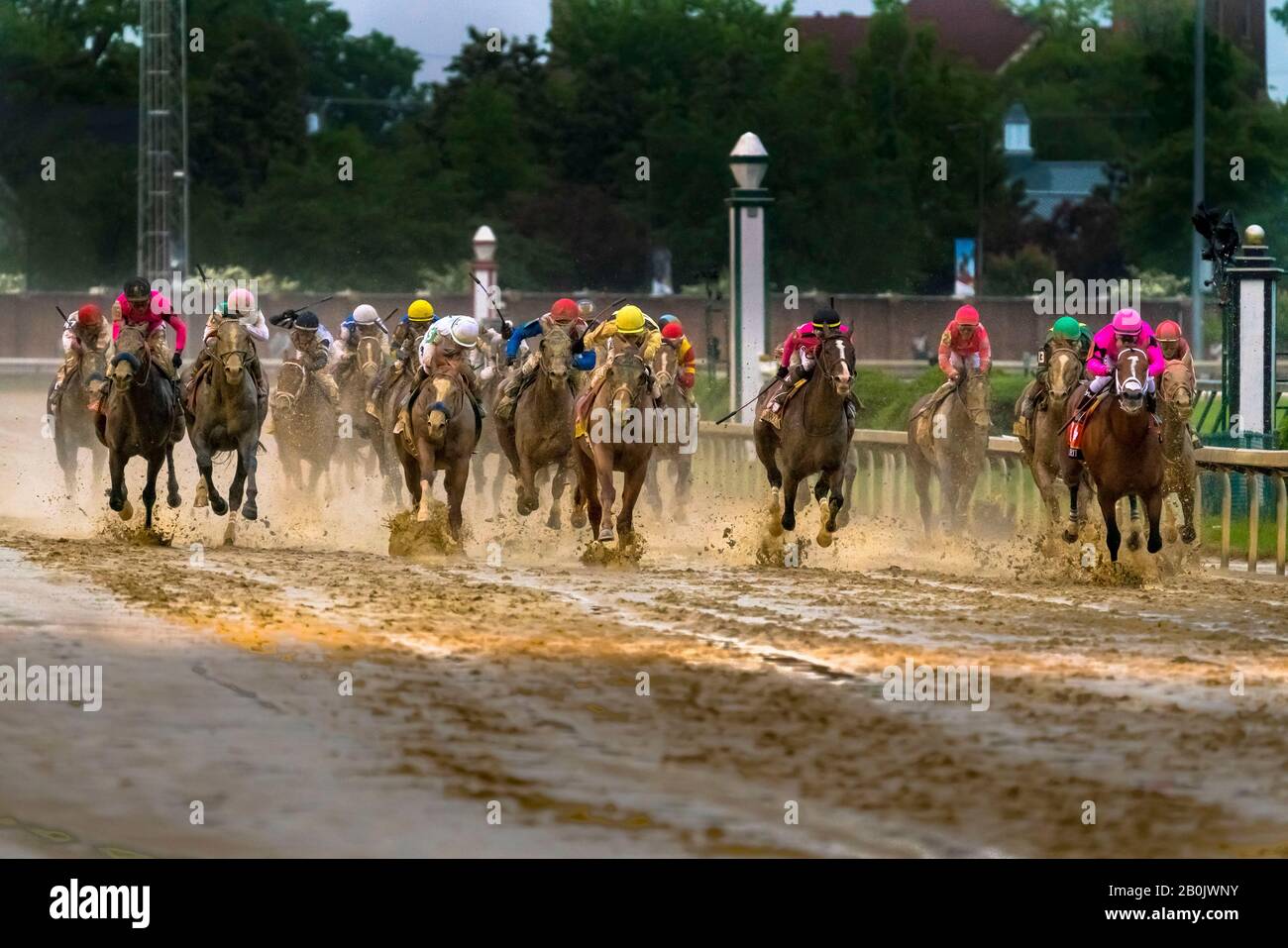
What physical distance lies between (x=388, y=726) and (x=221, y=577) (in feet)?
18.8

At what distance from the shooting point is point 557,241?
7094cm

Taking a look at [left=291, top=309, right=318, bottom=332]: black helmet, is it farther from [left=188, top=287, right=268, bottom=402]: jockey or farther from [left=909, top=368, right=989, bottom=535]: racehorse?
[left=909, top=368, right=989, bottom=535]: racehorse

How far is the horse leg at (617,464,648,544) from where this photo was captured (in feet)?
53.7

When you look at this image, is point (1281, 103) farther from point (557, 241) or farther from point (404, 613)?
point (404, 613)

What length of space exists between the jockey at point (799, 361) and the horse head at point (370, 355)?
20.0 ft

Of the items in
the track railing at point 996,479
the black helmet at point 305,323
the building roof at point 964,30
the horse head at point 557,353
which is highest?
the building roof at point 964,30

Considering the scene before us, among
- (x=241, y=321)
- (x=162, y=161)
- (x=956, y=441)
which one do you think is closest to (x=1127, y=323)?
(x=956, y=441)

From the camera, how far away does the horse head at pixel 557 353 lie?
16.8 metres

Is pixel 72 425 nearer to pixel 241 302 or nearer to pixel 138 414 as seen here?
pixel 138 414

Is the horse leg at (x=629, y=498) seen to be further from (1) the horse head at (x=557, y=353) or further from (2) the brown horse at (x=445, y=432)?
(2) the brown horse at (x=445, y=432)

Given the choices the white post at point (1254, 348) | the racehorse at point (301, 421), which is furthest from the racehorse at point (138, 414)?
the white post at point (1254, 348)

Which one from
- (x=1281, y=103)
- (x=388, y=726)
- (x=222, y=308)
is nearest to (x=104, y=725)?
(x=388, y=726)

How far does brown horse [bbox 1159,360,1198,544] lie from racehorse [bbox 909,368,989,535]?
258cm
